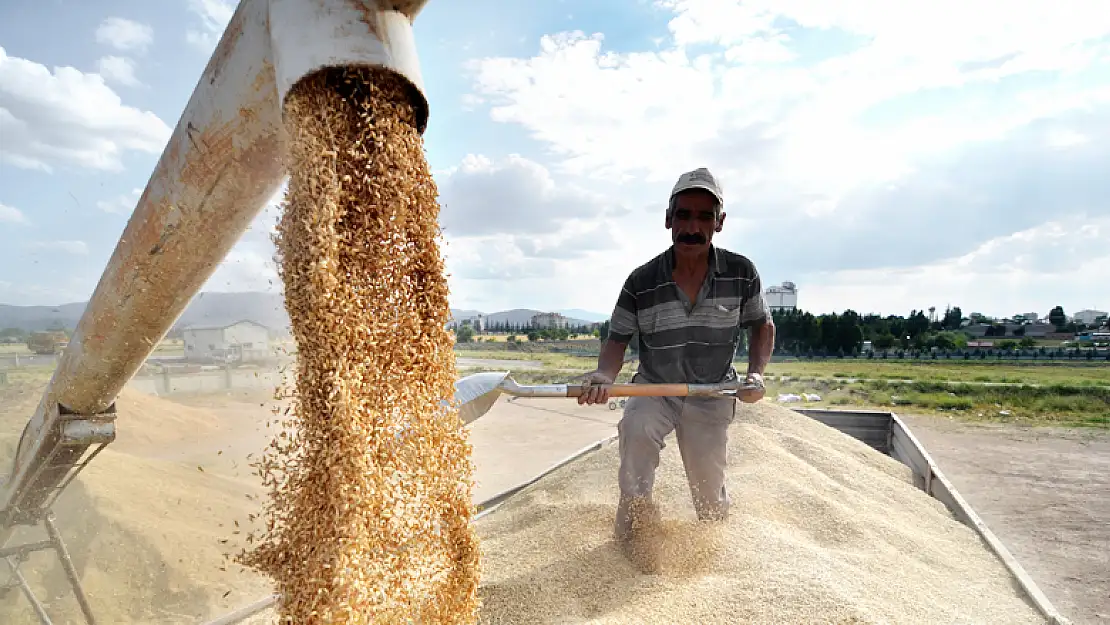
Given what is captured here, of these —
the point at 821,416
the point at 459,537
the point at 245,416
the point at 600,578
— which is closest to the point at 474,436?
the point at 245,416

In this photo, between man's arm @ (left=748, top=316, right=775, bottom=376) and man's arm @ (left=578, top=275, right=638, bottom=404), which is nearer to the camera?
man's arm @ (left=578, top=275, right=638, bottom=404)

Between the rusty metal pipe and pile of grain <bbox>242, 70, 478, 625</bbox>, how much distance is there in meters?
0.09

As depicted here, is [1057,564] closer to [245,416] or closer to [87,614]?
[87,614]

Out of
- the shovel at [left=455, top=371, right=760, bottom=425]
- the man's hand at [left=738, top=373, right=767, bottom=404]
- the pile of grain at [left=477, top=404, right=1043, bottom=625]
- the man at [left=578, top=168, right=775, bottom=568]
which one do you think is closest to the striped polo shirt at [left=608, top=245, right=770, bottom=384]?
the man at [left=578, top=168, right=775, bottom=568]

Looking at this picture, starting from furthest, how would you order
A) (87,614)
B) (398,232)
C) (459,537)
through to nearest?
(87,614)
(459,537)
(398,232)

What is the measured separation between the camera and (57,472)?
2.00 meters

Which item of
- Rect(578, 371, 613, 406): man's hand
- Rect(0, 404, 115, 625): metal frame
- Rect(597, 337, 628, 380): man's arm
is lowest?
Rect(0, 404, 115, 625): metal frame

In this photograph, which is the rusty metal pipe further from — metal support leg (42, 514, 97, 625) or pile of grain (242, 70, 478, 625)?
metal support leg (42, 514, 97, 625)

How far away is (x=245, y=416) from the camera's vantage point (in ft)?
23.4

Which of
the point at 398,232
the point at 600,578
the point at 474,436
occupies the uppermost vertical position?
the point at 398,232

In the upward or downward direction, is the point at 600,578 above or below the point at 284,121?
below

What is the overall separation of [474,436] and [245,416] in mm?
2697

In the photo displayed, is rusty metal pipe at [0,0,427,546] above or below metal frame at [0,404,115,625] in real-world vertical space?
above

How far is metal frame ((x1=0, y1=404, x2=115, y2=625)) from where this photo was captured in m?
1.79
